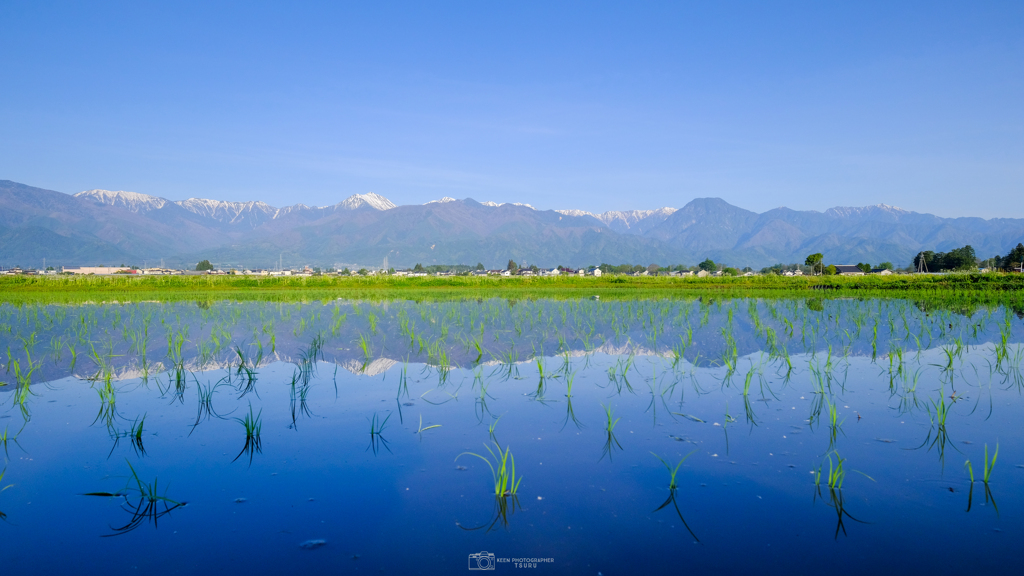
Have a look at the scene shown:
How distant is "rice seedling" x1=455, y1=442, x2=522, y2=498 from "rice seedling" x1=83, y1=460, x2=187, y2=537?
6.33ft

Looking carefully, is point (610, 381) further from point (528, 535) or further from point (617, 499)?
point (528, 535)

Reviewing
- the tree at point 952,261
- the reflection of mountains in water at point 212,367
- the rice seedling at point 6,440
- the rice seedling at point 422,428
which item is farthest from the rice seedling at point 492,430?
the tree at point 952,261

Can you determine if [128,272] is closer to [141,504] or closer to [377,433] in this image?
[377,433]

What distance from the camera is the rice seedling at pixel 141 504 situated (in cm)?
306

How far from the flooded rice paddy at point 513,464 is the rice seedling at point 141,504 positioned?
3 cm

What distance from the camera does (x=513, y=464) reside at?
3.34 metres

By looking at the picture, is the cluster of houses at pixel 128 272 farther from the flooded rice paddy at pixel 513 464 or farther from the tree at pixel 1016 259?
the tree at pixel 1016 259

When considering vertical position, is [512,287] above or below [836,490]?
above

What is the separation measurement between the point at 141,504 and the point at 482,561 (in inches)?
90.6

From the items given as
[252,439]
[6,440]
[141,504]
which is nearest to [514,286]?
[252,439]

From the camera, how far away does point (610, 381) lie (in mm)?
6770

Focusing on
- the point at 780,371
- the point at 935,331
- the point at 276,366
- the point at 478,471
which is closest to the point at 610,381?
the point at 780,371

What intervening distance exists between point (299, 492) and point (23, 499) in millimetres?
1788

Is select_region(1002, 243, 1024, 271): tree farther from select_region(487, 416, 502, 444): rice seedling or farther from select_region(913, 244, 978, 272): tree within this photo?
select_region(487, 416, 502, 444): rice seedling
